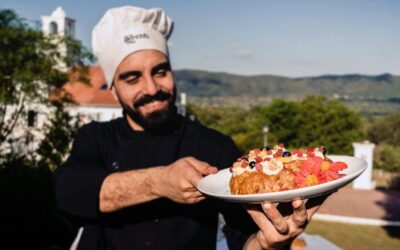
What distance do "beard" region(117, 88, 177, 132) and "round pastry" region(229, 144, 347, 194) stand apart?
0.63m

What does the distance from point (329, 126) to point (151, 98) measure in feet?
199

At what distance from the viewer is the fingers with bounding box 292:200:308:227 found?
1744mm

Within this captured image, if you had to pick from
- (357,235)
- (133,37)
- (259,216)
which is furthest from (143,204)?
(357,235)

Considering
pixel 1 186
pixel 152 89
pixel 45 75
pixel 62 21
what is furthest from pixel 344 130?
pixel 152 89

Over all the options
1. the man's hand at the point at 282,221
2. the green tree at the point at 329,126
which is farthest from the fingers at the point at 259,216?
the green tree at the point at 329,126

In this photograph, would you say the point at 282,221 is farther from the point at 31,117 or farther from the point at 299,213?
the point at 31,117

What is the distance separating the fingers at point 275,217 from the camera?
173 cm

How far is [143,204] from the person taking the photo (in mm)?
2621

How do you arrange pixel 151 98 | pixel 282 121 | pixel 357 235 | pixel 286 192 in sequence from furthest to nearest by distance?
pixel 282 121, pixel 357 235, pixel 151 98, pixel 286 192

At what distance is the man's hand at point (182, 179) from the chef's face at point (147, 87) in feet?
2.50

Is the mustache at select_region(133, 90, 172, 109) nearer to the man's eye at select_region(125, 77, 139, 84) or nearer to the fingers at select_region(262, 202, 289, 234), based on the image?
the man's eye at select_region(125, 77, 139, 84)

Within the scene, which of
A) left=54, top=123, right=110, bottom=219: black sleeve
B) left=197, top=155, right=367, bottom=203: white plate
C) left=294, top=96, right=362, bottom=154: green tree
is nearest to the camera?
left=197, top=155, right=367, bottom=203: white plate

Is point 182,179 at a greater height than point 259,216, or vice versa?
point 182,179

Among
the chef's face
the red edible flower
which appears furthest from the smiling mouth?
the red edible flower
